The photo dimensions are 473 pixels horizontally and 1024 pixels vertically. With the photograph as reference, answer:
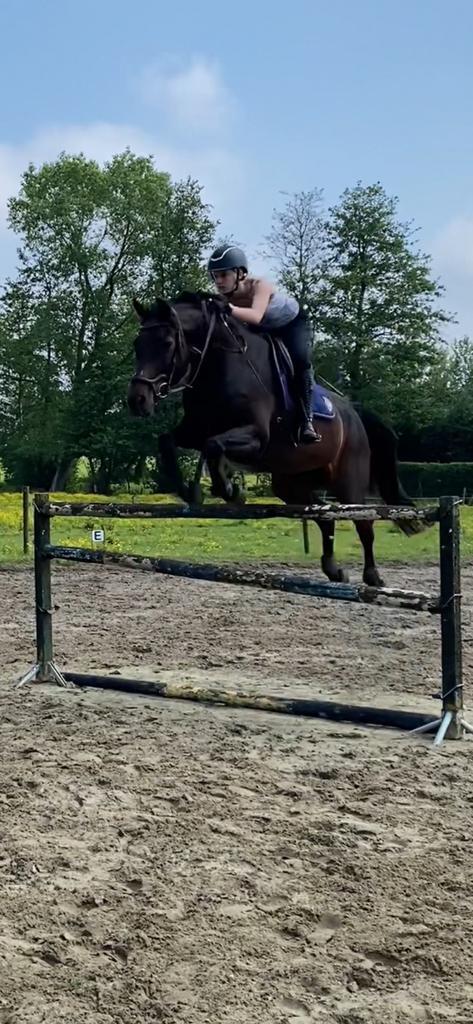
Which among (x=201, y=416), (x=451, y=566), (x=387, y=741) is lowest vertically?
(x=387, y=741)

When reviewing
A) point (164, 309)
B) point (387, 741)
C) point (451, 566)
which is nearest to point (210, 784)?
point (387, 741)

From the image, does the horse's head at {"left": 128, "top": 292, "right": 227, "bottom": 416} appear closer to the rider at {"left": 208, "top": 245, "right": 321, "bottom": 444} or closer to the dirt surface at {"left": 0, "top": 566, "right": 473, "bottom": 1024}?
the rider at {"left": 208, "top": 245, "right": 321, "bottom": 444}

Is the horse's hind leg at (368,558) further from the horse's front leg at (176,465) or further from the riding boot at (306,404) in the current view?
the horse's front leg at (176,465)

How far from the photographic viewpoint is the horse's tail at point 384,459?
6.34m

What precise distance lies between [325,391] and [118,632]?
131 inches

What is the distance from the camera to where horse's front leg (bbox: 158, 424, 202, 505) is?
491 centimetres

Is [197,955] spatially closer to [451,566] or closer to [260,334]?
[451,566]

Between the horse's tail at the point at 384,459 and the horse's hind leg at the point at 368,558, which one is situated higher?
the horse's tail at the point at 384,459

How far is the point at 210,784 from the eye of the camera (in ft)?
13.0

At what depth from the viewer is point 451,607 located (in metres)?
4.86

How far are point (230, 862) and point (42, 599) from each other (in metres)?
3.25

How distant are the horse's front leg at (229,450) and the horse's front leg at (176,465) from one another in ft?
0.75

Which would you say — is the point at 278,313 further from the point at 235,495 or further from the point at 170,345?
the point at 235,495

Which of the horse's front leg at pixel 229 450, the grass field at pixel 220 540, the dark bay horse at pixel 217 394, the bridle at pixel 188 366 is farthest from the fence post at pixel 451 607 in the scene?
the grass field at pixel 220 540
